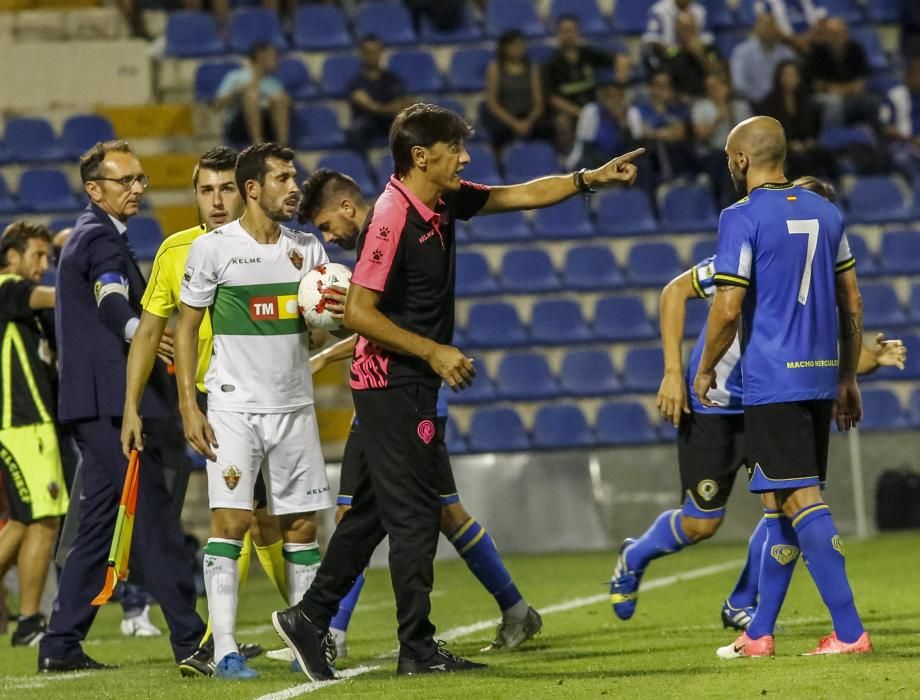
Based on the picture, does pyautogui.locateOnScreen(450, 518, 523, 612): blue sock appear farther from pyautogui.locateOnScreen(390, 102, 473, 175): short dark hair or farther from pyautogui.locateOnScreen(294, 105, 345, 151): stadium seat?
pyautogui.locateOnScreen(294, 105, 345, 151): stadium seat

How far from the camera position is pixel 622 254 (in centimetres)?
1661

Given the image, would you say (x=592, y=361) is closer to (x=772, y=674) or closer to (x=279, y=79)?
(x=279, y=79)

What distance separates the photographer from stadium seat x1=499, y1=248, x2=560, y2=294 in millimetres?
16188

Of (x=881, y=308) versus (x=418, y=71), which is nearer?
(x=881, y=308)

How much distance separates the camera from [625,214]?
16.8m

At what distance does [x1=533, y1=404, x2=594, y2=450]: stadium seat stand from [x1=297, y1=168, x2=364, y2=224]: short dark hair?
7.94 meters

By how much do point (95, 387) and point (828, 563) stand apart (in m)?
3.27

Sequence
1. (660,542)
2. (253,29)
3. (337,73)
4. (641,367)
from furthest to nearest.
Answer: (253,29)
(337,73)
(641,367)
(660,542)

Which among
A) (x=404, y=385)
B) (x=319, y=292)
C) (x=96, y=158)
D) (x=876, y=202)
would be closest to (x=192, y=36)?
(x=876, y=202)

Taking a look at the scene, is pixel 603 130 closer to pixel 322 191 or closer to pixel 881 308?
pixel 881 308

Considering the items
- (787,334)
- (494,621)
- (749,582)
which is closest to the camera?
(787,334)

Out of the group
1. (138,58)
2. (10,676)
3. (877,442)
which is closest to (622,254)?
(877,442)

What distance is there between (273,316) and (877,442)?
8544mm

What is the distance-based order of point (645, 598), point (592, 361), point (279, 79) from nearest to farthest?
point (645, 598) → point (592, 361) → point (279, 79)
